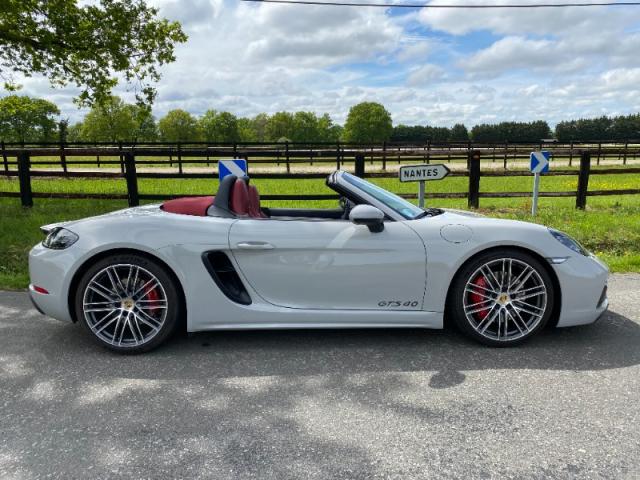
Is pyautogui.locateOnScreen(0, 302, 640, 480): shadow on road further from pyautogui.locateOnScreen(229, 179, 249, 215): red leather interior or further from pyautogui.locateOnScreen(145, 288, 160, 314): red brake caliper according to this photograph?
pyautogui.locateOnScreen(229, 179, 249, 215): red leather interior

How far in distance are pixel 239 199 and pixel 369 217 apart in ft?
3.18

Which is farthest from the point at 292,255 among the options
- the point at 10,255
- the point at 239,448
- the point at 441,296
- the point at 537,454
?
the point at 10,255

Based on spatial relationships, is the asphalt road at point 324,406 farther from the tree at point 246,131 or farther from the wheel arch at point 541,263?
the tree at point 246,131

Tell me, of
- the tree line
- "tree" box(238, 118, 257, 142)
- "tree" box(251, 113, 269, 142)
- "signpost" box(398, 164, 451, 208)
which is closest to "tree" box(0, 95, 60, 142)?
the tree line

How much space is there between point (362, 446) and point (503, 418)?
758 millimetres

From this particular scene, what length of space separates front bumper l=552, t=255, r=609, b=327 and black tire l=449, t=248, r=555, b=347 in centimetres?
8

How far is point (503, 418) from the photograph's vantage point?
2518mm

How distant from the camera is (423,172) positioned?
566cm

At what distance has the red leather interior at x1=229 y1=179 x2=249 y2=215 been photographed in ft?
11.8

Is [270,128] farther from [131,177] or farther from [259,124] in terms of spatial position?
[131,177]

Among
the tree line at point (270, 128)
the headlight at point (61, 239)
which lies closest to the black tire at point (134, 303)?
the headlight at point (61, 239)

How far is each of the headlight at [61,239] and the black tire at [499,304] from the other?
2.56 m

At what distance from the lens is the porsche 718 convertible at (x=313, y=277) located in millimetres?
3297

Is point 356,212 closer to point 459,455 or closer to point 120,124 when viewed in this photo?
point 459,455
